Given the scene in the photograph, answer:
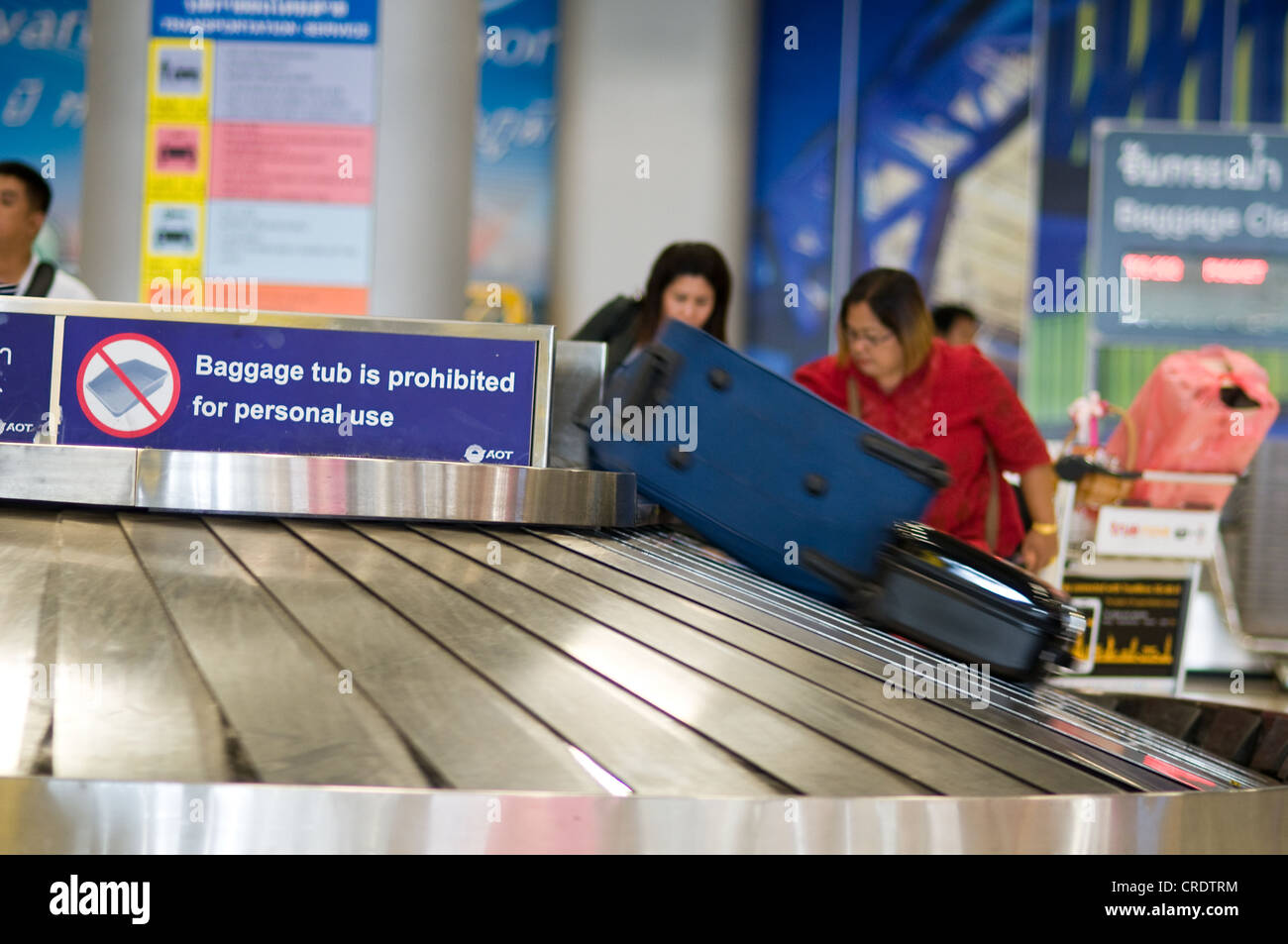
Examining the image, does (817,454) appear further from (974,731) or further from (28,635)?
(28,635)

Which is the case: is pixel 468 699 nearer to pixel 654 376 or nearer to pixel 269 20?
pixel 654 376

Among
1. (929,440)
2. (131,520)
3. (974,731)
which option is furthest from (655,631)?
(929,440)

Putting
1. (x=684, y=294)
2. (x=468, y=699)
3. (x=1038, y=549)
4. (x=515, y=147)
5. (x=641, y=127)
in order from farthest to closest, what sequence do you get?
(x=515, y=147)
(x=641, y=127)
(x=684, y=294)
(x=1038, y=549)
(x=468, y=699)

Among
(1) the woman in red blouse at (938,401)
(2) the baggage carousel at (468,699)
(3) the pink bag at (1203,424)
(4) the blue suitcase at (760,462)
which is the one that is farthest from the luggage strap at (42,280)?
(3) the pink bag at (1203,424)

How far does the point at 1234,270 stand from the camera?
6938 mm

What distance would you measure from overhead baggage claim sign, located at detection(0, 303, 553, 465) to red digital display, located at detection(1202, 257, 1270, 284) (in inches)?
233

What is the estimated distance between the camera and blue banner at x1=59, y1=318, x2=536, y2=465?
203 cm

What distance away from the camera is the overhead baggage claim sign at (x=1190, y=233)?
6844 millimetres

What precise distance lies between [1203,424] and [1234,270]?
219 cm

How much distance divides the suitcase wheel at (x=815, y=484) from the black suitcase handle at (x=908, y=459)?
0.28 feet

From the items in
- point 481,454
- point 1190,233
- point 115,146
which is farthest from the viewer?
point 1190,233

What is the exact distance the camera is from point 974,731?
1.56 metres

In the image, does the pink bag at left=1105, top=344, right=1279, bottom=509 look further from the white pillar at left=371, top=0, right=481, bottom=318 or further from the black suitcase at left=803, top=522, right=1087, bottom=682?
the black suitcase at left=803, top=522, right=1087, bottom=682

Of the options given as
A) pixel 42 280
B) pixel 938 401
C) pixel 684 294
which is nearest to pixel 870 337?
pixel 938 401
